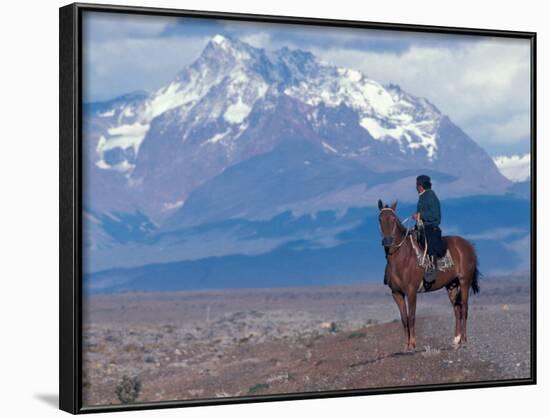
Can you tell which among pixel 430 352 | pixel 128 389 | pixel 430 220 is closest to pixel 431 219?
pixel 430 220

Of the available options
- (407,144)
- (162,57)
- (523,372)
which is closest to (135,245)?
(162,57)

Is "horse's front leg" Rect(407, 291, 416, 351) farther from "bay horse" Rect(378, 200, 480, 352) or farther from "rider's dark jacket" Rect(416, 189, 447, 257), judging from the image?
"rider's dark jacket" Rect(416, 189, 447, 257)

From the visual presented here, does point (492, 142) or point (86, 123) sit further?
point (492, 142)

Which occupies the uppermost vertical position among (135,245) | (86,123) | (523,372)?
(86,123)

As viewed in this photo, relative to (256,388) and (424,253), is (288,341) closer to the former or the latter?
(256,388)

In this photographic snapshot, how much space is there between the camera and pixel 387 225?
14.6 m

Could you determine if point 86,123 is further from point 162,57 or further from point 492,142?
point 492,142

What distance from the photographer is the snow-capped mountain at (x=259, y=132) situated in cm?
1366

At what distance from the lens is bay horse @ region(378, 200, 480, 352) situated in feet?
47.8

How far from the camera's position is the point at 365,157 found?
1469 centimetres

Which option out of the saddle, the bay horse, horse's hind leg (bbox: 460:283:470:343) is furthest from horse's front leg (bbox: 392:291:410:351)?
horse's hind leg (bbox: 460:283:470:343)

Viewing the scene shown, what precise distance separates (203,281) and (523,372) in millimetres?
3253

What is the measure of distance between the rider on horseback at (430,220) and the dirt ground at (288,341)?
25 cm

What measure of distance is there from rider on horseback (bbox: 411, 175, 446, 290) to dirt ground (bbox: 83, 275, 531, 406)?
0.80 ft
